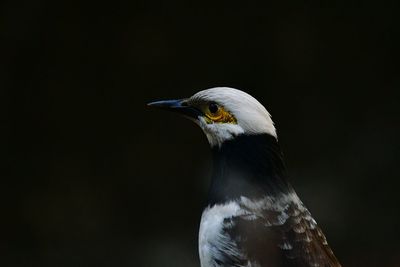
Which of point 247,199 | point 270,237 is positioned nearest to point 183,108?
point 247,199

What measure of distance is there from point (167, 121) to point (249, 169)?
353 cm

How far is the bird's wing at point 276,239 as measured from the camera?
3506mm

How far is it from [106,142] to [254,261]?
12.7 ft

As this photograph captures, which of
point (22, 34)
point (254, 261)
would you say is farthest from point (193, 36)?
point (254, 261)

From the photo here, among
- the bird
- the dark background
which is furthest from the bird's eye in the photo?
the dark background

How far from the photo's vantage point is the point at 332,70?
724cm

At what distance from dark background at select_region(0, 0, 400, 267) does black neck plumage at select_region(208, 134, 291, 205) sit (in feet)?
11.0

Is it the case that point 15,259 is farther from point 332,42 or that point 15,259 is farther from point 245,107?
point 245,107

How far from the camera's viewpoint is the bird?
356 cm

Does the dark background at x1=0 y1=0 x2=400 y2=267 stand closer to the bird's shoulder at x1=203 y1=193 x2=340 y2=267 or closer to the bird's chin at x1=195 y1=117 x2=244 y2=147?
the bird's chin at x1=195 y1=117 x2=244 y2=147

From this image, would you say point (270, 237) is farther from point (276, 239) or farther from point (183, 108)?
point (183, 108)

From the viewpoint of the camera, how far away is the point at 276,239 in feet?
11.7

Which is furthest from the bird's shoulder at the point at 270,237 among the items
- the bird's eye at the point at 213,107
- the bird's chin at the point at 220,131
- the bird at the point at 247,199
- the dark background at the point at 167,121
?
the dark background at the point at 167,121

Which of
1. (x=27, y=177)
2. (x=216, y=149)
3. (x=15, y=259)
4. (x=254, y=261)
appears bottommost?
(x=15, y=259)
